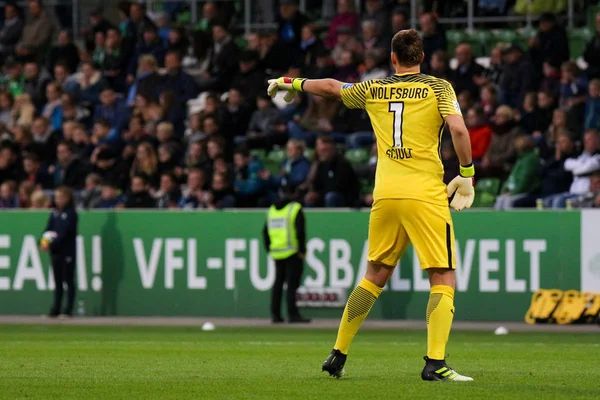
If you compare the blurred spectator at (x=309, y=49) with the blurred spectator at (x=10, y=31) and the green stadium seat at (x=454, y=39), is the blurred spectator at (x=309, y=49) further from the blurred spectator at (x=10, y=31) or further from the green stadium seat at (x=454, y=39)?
the blurred spectator at (x=10, y=31)

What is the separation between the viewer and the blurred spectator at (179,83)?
997 inches

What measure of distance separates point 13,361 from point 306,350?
10.1 ft

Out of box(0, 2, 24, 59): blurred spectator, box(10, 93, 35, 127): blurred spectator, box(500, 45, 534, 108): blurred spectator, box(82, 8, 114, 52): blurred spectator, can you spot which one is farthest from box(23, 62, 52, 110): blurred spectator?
box(500, 45, 534, 108): blurred spectator

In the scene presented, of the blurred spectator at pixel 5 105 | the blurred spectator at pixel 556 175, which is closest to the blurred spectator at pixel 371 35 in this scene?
the blurred spectator at pixel 556 175

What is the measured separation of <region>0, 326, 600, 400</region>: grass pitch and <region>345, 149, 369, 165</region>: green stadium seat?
5.41m

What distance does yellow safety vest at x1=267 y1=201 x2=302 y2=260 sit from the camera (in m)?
19.7

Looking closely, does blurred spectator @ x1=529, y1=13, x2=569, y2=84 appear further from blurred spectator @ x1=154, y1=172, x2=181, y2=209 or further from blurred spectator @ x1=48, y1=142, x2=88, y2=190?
blurred spectator @ x1=48, y1=142, x2=88, y2=190

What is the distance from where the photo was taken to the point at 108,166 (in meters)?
24.1

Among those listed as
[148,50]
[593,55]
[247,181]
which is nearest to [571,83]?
[593,55]

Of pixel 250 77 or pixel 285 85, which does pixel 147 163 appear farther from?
pixel 285 85

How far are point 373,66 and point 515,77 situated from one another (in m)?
2.35

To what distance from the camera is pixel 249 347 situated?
46.2 feet

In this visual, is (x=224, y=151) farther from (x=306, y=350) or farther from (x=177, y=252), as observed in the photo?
(x=306, y=350)

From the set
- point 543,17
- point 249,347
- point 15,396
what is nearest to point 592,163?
point 543,17
